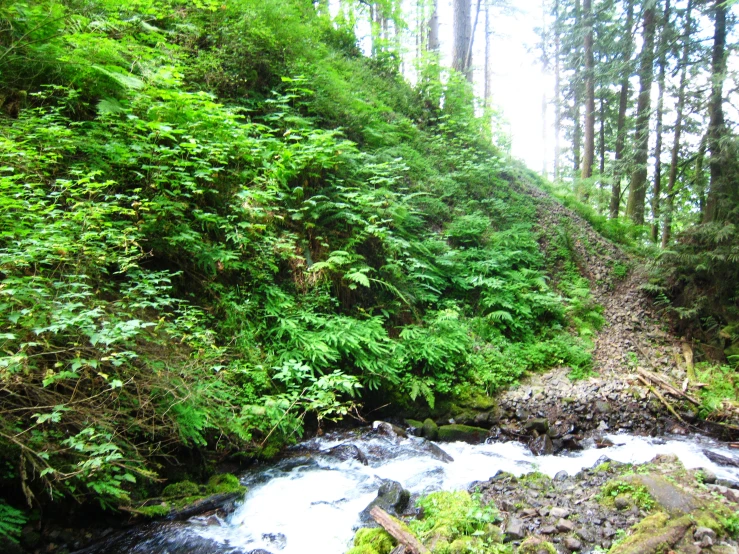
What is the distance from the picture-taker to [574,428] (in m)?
7.10

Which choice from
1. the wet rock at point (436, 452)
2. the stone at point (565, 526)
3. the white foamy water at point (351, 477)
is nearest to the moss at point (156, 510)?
the white foamy water at point (351, 477)

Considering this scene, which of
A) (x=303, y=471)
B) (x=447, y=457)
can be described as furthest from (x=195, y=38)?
(x=447, y=457)

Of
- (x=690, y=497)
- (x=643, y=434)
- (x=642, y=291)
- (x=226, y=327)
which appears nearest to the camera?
(x=690, y=497)

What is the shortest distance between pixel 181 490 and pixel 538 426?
548 cm

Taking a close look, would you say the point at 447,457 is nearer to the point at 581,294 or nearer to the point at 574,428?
the point at 574,428

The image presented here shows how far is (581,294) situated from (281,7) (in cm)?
994

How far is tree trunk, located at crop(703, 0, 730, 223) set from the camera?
372 inches

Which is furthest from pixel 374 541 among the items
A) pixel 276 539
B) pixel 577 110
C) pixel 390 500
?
pixel 577 110

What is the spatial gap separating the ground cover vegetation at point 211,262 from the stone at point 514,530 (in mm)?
2207

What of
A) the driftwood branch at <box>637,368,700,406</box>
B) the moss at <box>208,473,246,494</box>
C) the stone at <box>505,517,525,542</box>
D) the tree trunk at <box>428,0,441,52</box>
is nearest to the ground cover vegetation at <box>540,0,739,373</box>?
the driftwood branch at <box>637,368,700,406</box>

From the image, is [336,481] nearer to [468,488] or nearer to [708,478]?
[468,488]

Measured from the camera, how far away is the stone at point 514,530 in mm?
3717

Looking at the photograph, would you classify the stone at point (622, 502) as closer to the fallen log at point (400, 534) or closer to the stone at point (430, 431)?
the fallen log at point (400, 534)

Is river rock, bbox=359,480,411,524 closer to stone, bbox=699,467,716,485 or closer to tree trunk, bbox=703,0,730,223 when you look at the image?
stone, bbox=699,467,716,485
